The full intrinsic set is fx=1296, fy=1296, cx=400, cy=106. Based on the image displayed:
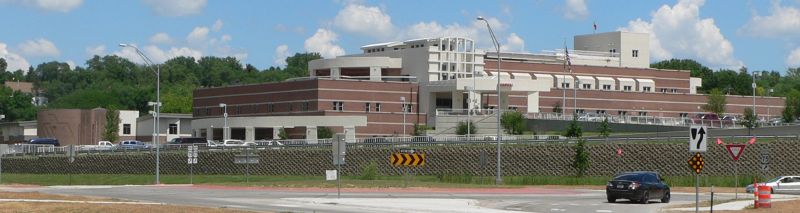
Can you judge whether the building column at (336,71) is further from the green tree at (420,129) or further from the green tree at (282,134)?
the green tree at (282,134)

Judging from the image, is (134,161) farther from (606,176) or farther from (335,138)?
(335,138)

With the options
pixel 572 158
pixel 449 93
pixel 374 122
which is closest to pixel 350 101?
pixel 374 122

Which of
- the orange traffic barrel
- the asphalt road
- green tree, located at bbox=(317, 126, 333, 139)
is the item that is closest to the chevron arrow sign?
the asphalt road

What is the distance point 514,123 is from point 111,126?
54.3 meters

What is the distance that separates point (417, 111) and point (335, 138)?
9058 cm

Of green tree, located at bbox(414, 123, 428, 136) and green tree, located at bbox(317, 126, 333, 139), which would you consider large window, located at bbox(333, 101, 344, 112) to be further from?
green tree, located at bbox(414, 123, 428, 136)

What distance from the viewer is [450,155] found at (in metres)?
94.1

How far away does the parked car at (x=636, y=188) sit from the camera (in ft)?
166

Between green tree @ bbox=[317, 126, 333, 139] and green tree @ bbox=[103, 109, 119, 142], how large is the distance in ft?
117

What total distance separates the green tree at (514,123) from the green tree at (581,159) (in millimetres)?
38568

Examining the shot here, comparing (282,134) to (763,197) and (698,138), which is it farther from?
(698,138)

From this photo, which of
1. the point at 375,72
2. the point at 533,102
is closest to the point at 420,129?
the point at 375,72

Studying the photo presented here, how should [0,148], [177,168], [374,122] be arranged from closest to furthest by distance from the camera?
[0,148] → [177,168] → [374,122]

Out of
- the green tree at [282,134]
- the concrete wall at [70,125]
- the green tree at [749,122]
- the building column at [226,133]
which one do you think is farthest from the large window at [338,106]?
the green tree at [749,122]
